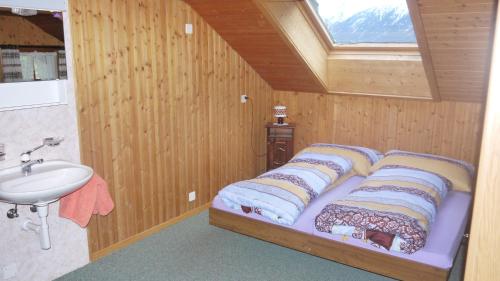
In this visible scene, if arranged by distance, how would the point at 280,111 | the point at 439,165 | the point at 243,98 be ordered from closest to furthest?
1. the point at 439,165
2. the point at 243,98
3. the point at 280,111

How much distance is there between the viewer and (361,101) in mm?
4633

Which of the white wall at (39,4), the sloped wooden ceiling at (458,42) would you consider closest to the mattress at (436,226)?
the sloped wooden ceiling at (458,42)

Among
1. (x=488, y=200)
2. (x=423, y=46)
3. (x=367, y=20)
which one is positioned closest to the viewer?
(x=488, y=200)

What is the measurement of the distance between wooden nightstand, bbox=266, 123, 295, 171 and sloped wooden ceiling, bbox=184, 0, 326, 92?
0.51m

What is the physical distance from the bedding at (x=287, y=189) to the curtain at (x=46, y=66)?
1518 mm

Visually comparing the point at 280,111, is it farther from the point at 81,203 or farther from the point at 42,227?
the point at 42,227

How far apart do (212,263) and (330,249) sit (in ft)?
2.87

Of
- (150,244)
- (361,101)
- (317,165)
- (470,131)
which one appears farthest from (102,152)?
(470,131)

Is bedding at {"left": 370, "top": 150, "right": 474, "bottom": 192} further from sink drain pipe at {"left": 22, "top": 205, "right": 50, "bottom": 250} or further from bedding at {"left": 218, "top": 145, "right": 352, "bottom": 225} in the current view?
sink drain pipe at {"left": 22, "top": 205, "right": 50, "bottom": 250}

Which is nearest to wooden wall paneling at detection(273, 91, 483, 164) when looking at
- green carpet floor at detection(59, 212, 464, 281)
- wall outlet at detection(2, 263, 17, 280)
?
green carpet floor at detection(59, 212, 464, 281)

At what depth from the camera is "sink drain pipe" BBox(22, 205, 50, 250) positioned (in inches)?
103

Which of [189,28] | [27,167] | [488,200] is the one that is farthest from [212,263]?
[488,200]

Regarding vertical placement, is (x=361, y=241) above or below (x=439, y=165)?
below

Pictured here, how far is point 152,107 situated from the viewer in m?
3.61
